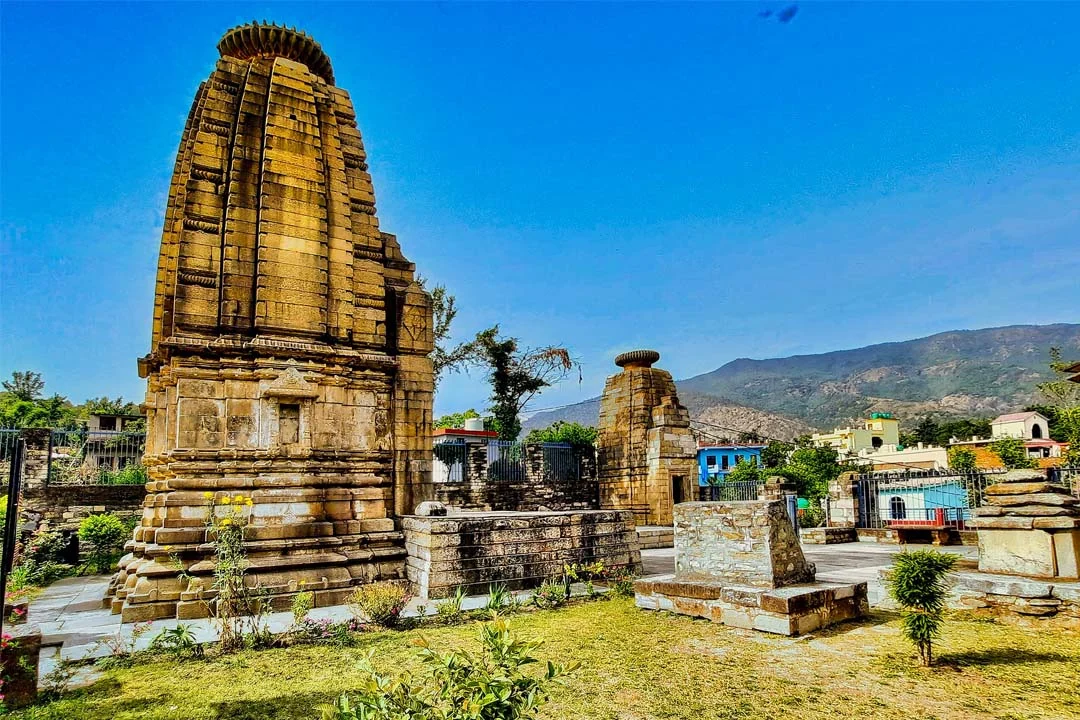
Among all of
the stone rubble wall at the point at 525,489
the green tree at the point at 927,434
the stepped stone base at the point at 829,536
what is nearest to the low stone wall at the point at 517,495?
the stone rubble wall at the point at 525,489

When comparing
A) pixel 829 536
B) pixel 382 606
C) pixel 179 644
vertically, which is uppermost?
pixel 382 606

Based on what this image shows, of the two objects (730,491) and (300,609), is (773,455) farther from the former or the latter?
(300,609)

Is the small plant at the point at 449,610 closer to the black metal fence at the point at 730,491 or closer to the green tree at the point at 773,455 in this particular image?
the black metal fence at the point at 730,491

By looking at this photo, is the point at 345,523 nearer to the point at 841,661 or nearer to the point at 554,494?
the point at 841,661

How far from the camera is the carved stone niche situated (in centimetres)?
989

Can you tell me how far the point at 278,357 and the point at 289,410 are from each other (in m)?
0.84

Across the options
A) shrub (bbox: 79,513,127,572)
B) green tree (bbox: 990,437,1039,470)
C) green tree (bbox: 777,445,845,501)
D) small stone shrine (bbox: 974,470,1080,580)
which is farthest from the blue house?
small stone shrine (bbox: 974,470,1080,580)

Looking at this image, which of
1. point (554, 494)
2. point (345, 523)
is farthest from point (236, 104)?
point (554, 494)

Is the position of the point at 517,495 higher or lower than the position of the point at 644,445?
lower

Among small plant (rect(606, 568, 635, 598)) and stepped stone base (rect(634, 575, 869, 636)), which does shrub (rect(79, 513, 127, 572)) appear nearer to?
small plant (rect(606, 568, 635, 598))

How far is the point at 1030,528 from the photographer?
24.1 ft

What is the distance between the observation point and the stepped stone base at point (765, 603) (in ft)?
22.6

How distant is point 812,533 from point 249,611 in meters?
15.3

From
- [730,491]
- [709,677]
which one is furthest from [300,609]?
[730,491]
